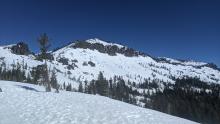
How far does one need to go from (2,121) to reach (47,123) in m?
3.55

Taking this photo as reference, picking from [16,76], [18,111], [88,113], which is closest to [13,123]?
[18,111]

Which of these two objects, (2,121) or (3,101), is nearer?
(2,121)

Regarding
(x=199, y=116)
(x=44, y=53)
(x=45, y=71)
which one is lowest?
(x=199, y=116)

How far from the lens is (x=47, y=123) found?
20.4 metres

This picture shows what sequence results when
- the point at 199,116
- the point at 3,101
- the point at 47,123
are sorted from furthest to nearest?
→ 1. the point at 199,116
2. the point at 3,101
3. the point at 47,123

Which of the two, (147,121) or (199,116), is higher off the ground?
(147,121)

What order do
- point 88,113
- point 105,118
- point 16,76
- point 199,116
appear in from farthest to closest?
point 16,76
point 199,116
point 88,113
point 105,118

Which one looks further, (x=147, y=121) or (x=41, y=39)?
(x=41, y=39)

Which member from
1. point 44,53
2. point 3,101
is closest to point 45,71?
point 44,53

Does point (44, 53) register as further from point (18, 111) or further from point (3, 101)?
point (18, 111)

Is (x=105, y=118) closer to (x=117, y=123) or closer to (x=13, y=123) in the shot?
(x=117, y=123)

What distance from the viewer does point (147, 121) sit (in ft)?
69.9

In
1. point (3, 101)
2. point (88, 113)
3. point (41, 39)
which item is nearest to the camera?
point (88, 113)

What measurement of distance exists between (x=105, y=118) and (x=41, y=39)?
3094 cm
